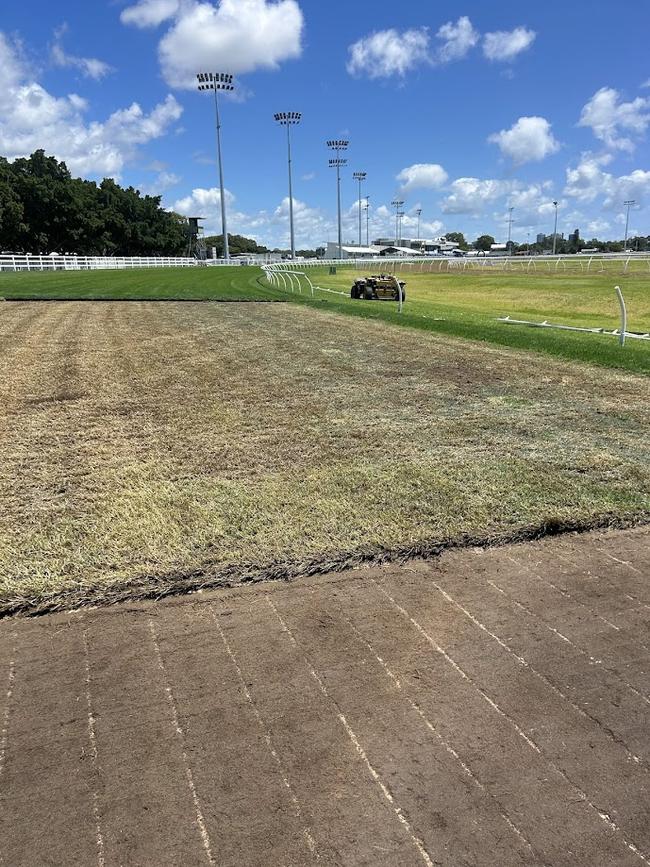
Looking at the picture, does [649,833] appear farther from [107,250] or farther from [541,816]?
[107,250]

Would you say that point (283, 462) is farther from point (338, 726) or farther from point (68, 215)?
point (68, 215)

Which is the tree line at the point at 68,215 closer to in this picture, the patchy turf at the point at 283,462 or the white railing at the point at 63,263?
the white railing at the point at 63,263

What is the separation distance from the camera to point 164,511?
4.50 metres

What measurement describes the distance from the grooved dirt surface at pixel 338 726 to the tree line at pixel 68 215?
88.3 m

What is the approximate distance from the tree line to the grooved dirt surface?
290 ft

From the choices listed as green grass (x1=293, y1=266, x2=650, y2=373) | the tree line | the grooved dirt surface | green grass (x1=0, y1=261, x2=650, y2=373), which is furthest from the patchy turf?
the tree line

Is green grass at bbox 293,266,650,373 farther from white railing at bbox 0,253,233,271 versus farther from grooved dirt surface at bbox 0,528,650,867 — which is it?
white railing at bbox 0,253,233,271

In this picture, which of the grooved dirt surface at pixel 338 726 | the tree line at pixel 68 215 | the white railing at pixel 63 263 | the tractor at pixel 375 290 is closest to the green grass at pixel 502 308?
the tractor at pixel 375 290

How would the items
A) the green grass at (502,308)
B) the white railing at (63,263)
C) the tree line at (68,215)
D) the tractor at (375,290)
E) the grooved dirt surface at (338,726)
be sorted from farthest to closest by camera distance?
1. the tree line at (68,215)
2. the white railing at (63,263)
3. the tractor at (375,290)
4. the green grass at (502,308)
5. the grooved dirt surface at (338,726)

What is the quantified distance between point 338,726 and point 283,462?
3225 mm

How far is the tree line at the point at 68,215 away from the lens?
83062 millimetres

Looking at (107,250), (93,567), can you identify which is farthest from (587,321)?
(107,250)

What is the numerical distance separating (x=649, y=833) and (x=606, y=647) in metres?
1.03

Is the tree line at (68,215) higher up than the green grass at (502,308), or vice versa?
the tree line at (68,215)
